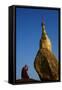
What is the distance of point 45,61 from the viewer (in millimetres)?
2727

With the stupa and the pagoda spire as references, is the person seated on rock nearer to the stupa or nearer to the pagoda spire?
the stupa

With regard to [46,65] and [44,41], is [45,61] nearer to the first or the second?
[46,65]

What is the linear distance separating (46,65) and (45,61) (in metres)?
0.03

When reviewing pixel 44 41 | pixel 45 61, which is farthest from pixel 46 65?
pixel 44 41

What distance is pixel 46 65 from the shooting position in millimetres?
2725

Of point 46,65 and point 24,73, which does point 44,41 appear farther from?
point 24,73

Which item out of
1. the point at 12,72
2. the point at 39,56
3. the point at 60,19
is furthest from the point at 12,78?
the point at 60,19

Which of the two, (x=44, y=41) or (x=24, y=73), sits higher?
(x=44, y=41)

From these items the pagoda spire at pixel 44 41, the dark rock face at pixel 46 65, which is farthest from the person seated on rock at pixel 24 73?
the pagoda spire at pixel 44 41

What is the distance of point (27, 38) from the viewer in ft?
8.70

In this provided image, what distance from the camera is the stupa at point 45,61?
2.70 meters

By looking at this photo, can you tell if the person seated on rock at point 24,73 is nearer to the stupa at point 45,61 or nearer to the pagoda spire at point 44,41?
the stupa at point 45,61

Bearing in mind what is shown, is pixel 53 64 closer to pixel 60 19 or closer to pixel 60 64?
pixel 60 64

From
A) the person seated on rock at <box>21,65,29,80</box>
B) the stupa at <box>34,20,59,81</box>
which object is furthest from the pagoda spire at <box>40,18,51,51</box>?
the person seated on rock at <box>21,65,29,80</box>
